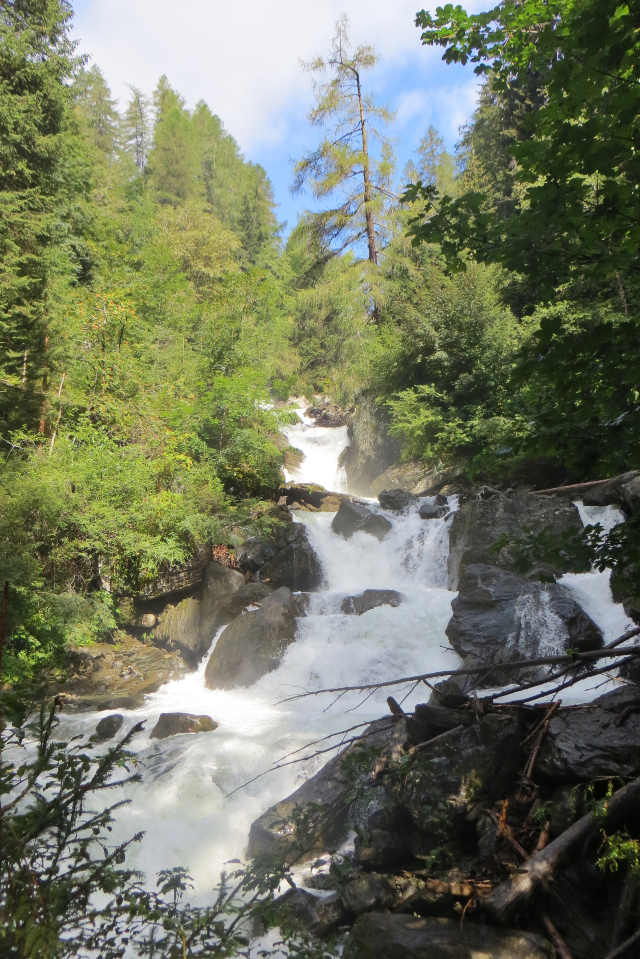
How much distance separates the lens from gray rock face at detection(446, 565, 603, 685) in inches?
310

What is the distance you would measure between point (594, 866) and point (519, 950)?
678 millimetres

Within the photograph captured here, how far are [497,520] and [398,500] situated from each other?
13.8 ft

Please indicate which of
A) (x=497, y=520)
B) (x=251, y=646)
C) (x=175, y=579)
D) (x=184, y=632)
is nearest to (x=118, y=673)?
(x=184, y=632)

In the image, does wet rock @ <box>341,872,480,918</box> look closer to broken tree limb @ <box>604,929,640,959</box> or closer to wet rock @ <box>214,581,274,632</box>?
broken tree limb @ <box>604,929,640,959</box>

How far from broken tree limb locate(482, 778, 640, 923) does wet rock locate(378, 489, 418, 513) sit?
39.4 ft

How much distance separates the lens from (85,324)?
12602 mm

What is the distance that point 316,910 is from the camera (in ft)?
12.0

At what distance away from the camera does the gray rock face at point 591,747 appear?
10.2 ft

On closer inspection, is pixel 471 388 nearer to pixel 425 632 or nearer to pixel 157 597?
pixel 425 632

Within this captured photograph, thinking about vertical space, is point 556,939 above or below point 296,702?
above

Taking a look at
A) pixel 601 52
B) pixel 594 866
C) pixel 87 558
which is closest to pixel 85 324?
pixel 87 558

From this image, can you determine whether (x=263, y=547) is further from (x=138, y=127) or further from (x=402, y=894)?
(x=138, y=127)

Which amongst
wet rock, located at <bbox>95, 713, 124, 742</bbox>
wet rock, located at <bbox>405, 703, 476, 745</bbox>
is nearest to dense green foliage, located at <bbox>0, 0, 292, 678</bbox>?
wet rock, located at <bbox>95, 713, 124, 742</bbox>

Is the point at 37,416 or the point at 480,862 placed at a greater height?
the point at 37,416
